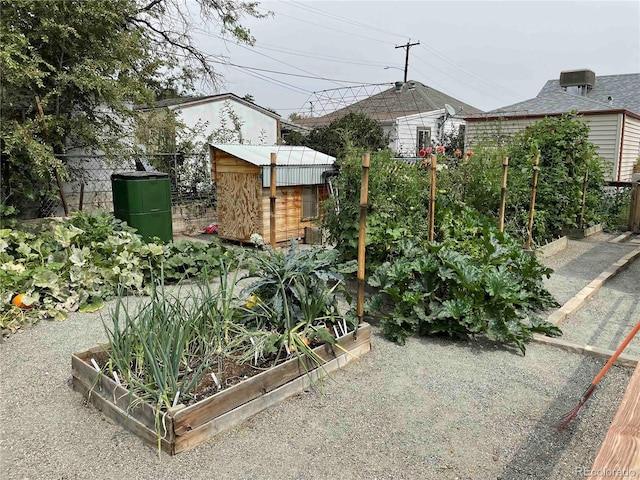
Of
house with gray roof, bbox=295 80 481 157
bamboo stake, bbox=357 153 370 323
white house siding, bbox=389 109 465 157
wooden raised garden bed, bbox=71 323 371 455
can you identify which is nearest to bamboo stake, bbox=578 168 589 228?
bamboo stake, bbox=357 153 370 323

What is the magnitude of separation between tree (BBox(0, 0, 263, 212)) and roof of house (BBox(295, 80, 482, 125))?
12793 mm

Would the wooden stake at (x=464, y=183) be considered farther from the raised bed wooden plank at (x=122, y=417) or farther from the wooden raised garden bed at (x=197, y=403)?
the raised bed wooden plank at (x=122, y=417)

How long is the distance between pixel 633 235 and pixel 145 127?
36.6 feet

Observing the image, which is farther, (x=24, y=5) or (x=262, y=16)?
(x=262, y=16)

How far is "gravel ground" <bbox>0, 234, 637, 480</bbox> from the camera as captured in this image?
245 centimetres

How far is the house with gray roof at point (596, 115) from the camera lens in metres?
13.9

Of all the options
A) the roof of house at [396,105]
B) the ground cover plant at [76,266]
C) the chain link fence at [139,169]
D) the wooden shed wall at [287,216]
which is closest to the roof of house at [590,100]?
the roof of house at [396,105]

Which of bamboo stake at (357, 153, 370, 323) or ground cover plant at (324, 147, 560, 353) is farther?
ground cover plant at (324, 147, 560, 353)

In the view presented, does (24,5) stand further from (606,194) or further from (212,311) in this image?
(606,194)

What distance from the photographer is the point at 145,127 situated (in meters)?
11.6

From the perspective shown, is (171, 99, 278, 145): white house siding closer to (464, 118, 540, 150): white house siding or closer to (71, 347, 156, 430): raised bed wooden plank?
(464, 118, 540, 150): white house siding

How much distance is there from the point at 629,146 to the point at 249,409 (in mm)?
15959

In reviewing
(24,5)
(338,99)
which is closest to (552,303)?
(24,5)

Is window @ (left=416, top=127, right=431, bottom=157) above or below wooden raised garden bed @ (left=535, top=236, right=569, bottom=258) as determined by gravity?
above
